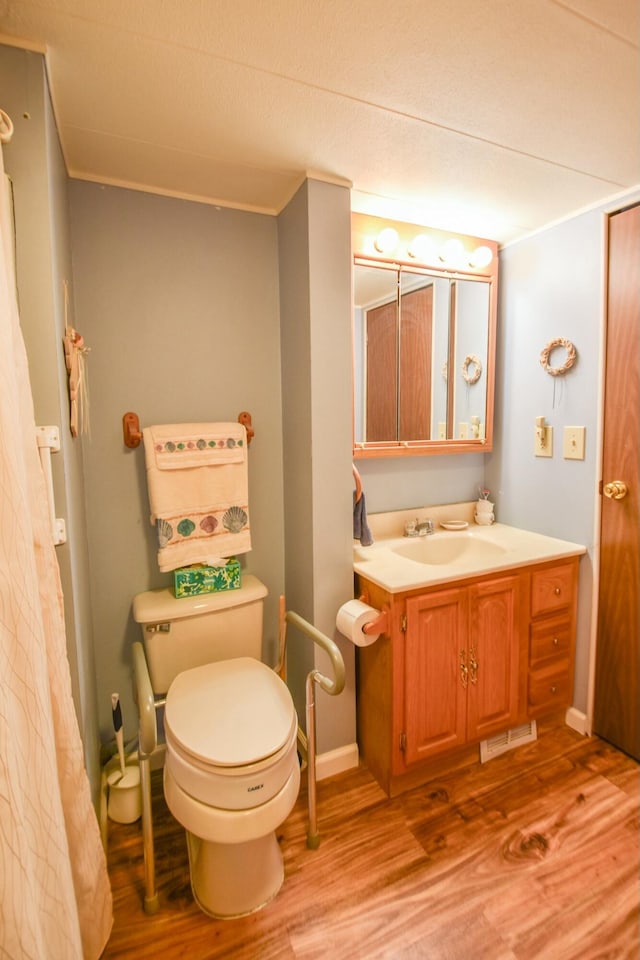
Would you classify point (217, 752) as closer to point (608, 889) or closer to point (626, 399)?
point (608, 889)

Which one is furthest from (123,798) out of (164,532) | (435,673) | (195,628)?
(435,673)

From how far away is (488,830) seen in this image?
4.94 ft

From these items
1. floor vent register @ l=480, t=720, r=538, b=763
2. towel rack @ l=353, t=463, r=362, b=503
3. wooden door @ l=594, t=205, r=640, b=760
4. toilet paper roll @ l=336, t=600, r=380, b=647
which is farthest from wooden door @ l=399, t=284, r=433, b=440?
floor vent register @ l=480, t=720, r=538, b=763

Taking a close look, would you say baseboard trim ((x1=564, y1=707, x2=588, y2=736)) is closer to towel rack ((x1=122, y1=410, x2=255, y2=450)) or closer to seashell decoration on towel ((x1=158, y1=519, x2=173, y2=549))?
seashell decoration on towel ((x1=158, y1=519, x2=173, y2=549))

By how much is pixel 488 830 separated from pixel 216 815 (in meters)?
0.95

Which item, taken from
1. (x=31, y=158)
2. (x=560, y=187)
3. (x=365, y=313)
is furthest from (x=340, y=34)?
(x=560, y=187)

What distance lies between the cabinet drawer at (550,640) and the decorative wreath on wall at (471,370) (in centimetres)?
112

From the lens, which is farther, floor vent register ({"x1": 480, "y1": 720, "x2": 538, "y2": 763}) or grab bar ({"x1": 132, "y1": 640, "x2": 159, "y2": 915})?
floor vent register ({"x1": 480, "y1": 720, "x2": 538, "y2": 763})

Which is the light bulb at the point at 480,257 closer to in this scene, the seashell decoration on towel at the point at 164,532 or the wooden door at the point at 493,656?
the wooden door at the point at 493,656

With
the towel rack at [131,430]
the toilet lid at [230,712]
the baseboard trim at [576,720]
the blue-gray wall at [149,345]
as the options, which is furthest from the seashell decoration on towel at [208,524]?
the baseboard trim at [576,720]

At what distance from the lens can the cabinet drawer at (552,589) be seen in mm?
1792

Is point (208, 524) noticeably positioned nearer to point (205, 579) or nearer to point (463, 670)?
point (205, 579)

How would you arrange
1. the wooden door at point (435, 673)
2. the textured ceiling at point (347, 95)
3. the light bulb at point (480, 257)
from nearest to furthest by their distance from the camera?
the textured ceiling at point (347, 95)
the wooden door at point (435, 673)
the light bulb at point (480, 257)

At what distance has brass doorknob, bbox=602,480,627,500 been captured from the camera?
5.64 ft
